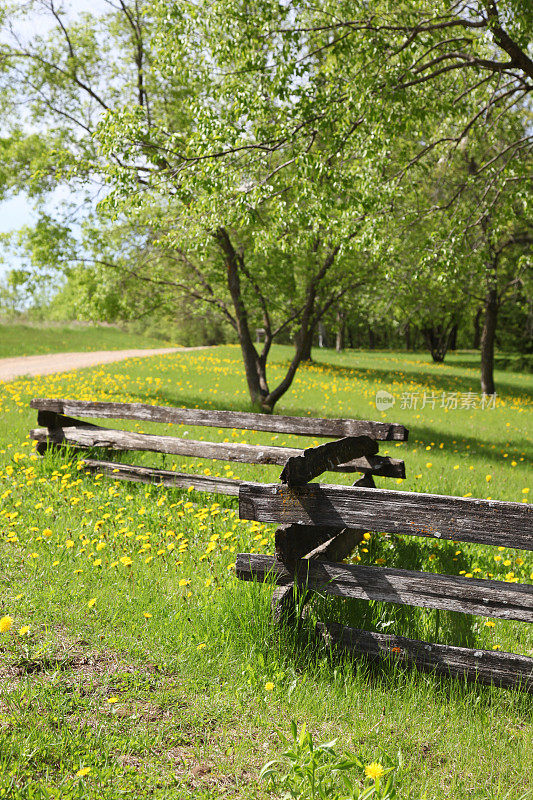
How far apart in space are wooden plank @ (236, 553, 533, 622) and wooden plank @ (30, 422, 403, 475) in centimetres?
136

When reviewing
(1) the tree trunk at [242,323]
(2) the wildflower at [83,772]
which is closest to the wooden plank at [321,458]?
(2) the wildflower at [83,772]

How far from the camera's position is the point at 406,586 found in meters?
3.07

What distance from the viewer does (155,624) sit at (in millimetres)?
3508

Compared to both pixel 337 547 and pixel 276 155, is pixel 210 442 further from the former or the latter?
pixel 276 155

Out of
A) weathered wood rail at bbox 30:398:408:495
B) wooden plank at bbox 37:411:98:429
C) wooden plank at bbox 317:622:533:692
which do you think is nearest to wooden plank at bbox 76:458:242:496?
weathered wood rail at bbox 30:398:408:495

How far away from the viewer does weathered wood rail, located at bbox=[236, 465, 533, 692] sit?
9.31 ft

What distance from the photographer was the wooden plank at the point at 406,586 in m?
2.87

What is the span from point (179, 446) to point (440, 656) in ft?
12.1

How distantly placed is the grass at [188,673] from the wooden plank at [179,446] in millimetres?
528

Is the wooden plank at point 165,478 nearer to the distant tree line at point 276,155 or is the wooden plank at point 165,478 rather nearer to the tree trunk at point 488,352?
the distant tree line at point 276,155

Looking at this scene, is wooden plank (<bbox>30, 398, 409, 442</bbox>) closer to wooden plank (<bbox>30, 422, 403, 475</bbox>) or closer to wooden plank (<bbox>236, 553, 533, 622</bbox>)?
wooden plank (<bbox>30, 422, 403, 475</bbox>)

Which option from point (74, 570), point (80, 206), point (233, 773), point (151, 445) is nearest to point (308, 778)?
point (233, 773)

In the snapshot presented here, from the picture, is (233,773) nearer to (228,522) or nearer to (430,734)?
(430,734)

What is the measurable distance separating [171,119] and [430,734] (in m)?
13.4
